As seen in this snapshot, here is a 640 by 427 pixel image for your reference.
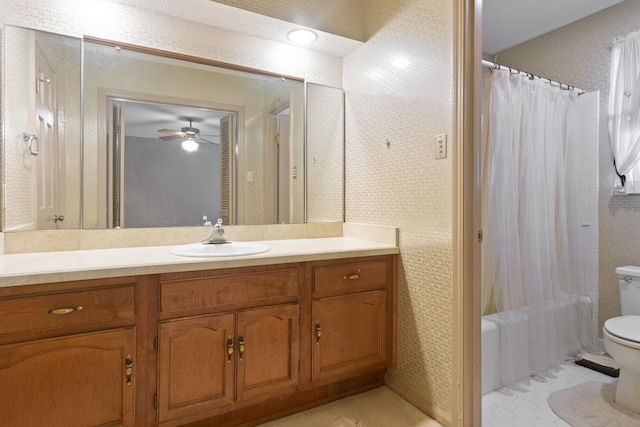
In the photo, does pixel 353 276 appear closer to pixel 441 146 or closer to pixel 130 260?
pixel 441 146

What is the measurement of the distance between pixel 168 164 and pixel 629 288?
114 inches

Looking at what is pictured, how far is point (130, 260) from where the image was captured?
1.36 meters

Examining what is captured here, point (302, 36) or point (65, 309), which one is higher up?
point (302, 36)

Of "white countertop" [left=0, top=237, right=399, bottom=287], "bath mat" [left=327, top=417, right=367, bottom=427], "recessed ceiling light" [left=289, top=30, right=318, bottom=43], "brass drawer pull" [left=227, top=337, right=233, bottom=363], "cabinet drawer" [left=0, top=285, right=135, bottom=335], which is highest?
"recessed ceiling light" [left=289, top=30, right=318, bottom=43]

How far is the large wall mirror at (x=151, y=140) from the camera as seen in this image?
155 centimetres

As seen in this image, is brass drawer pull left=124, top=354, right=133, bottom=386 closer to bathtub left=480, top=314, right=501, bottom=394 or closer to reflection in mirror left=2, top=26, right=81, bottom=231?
reflection in mirror left=2, top=26, right=81, bottom=231

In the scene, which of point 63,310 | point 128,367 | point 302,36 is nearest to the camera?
point 63,310

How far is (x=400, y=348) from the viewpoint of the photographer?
1.87 m

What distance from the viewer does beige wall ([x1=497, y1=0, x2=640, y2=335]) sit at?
7.68ft

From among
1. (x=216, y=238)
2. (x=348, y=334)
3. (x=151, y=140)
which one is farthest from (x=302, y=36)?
(x=348, y=334)

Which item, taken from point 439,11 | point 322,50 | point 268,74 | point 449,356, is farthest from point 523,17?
point 449,356

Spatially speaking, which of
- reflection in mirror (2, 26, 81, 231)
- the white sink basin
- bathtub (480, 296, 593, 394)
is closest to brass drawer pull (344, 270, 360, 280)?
the white sink basin

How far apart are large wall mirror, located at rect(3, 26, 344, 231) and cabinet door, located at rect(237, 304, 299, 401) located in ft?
2.19

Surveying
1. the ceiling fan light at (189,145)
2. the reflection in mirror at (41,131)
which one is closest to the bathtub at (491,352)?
the ceiling fan light at (189,145)
